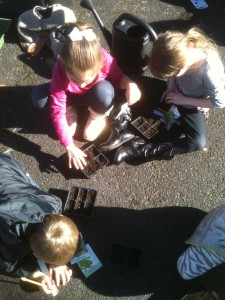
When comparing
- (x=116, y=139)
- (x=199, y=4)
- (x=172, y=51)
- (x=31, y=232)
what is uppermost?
(x=172, y=51)

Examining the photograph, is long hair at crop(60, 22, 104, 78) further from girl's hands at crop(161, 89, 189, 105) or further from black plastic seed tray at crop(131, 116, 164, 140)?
black plastic seed tray at crop(131, 116, 164, 140)

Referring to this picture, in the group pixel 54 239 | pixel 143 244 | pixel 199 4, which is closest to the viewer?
pixel 54 239

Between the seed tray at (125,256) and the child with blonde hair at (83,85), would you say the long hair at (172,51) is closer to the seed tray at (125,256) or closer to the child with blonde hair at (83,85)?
the child with blonde hair at (83,85)

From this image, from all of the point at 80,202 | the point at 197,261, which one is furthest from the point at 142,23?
the point at 197,261

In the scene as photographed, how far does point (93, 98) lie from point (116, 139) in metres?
0.48

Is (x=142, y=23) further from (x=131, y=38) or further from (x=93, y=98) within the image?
(x=93, y=98)

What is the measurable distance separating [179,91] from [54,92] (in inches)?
43.7

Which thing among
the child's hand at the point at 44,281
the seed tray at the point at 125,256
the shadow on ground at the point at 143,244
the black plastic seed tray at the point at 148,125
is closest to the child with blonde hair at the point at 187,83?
the black plastic seed tray at the point at 148,125

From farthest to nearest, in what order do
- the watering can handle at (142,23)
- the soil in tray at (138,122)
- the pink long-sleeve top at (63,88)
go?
the soil in tray at (138,122)
the watering can handle at (142,23)
the pink long-sleeve top at (63,88)

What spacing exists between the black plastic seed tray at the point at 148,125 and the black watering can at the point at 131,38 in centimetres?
61

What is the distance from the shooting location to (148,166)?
3.42m

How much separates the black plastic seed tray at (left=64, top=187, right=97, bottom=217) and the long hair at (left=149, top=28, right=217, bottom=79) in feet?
4.09

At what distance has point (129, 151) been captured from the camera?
3.28m

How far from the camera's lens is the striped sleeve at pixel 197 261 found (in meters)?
2.50
